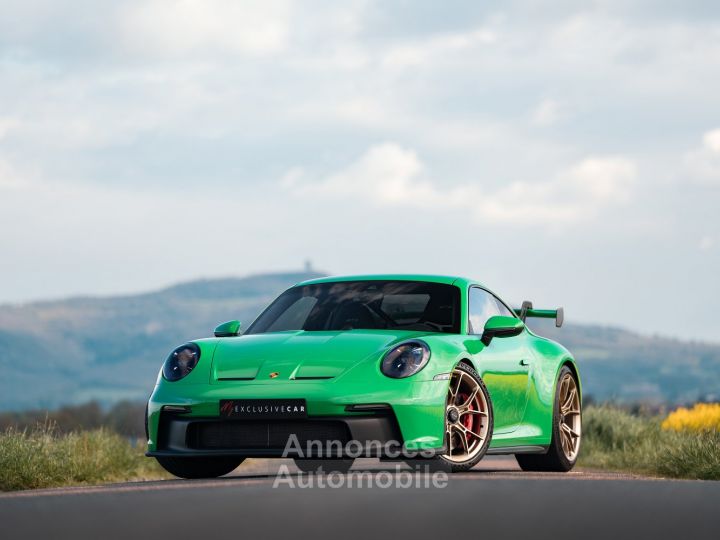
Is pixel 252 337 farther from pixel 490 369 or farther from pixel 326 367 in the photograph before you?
pixel 490 369

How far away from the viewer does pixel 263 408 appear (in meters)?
9.55

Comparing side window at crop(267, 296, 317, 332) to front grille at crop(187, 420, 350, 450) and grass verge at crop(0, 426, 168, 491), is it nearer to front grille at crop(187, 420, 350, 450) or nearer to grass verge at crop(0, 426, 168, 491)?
front grille at crop(187, 420, 350, 450)

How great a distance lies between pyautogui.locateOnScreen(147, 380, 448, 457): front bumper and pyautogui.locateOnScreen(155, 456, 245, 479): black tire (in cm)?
58

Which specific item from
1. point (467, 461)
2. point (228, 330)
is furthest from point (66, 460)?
point (467, 461)

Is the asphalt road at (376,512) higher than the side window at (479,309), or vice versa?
the side window at (479,309)

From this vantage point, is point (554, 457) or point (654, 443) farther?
point (654, 443)

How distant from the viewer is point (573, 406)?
12.5 metres

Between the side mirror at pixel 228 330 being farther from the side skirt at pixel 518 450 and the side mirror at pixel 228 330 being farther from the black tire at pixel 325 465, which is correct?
the side skirt at pixel 518 450

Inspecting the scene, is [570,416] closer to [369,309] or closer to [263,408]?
[369,309]

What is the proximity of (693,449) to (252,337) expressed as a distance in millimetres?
4311

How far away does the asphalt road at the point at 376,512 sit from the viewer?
6.13 metres

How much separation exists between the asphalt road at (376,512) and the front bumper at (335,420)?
55.4 inches

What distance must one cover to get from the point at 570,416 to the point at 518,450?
1494 millimetres

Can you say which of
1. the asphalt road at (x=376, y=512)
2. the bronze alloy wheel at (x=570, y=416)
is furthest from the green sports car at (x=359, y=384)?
the asphalt road at (x=376, y=512)
